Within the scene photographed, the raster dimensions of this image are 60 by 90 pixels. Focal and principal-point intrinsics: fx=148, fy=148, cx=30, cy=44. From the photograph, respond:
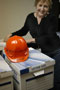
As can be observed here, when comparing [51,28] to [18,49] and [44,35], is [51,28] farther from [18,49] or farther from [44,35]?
[18,49]

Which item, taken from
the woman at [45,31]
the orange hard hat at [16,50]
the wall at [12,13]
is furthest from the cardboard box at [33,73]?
the wall at [12,13]

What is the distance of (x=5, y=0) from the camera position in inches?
84.7

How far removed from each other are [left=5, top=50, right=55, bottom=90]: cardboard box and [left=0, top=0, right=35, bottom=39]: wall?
1158 millimetres

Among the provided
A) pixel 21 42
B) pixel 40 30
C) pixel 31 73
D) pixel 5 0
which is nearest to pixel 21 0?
pixel 5 0

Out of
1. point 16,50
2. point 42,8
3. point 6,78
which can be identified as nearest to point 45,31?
point 42,8

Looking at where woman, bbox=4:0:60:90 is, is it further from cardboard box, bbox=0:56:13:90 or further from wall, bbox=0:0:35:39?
wall, bbox=0:0:35:39

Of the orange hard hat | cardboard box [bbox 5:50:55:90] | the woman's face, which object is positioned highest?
the woman's face

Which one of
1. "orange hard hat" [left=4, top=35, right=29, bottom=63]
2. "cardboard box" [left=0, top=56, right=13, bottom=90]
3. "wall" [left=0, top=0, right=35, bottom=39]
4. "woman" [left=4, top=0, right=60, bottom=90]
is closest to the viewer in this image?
"cardboard box" [left=0, top=56, right=13, bottom=90]

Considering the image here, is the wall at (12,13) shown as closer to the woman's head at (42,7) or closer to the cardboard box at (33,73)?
the woman's head at (42,7)

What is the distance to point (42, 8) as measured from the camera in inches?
56.4

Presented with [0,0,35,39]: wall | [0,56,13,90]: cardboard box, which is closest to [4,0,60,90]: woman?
[0,56,13,90]: cardboard box

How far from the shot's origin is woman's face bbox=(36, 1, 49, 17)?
1434 millimetres

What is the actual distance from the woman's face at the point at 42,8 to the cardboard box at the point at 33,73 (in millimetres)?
486

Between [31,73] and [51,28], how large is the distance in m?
0.52
